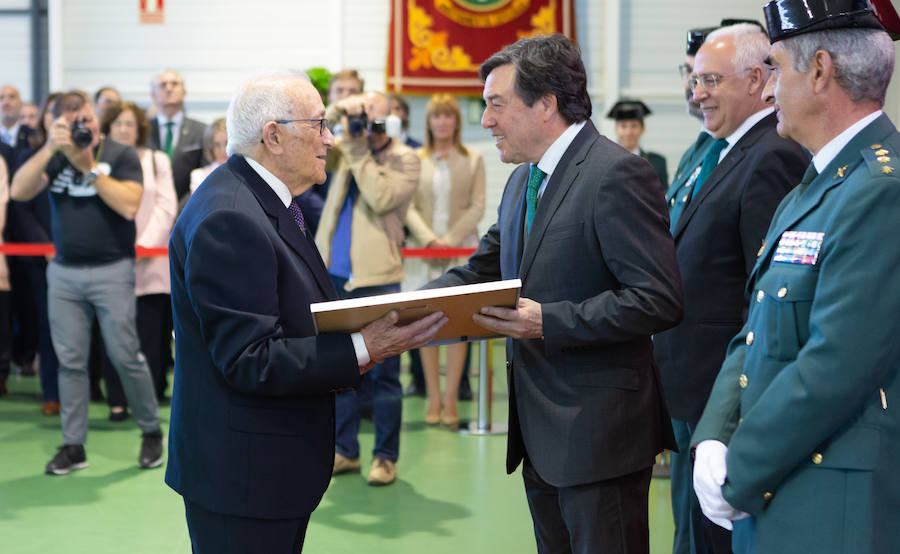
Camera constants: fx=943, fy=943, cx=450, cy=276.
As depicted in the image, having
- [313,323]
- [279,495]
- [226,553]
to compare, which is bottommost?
[226,553]

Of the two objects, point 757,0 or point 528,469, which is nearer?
point 528,469

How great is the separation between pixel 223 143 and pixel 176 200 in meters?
0.57

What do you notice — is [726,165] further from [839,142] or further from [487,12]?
[487,12]

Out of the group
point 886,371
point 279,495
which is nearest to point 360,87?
point 279,495

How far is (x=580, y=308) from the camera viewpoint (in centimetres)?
207

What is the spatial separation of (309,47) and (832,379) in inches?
363

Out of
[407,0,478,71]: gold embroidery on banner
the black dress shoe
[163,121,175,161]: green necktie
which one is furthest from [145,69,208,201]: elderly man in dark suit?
[407,0,478,71]: gold embroidery on banner

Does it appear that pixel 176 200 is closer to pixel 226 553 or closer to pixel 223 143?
pixel 223 143

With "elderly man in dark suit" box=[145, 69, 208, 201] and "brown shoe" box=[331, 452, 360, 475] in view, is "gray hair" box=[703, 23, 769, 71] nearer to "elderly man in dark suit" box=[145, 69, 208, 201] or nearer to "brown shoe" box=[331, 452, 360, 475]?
"brown shoe" box=[331, 452, 360, 475]

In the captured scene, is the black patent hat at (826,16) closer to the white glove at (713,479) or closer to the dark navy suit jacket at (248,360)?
the white glove at (713,479)

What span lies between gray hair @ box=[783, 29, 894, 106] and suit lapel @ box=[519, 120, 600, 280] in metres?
0.67

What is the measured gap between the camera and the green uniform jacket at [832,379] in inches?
56.2

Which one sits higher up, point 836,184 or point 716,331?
point 836,184

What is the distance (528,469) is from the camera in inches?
90.6
